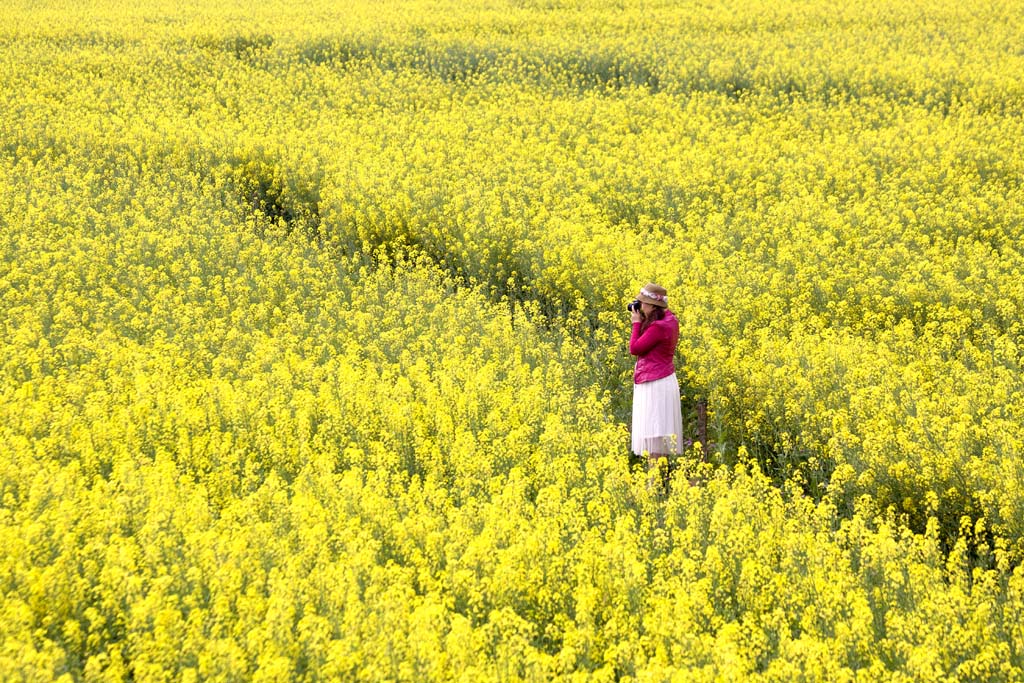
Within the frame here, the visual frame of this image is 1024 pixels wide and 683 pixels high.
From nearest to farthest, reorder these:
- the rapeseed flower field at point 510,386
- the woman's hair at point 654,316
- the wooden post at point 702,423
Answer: the rapeseed flower field at point 510,386, the woman's hair at point 654,316, the wooden post at point 702,423

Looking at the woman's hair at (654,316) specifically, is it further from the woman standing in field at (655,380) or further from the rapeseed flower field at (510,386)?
the rapeseed flower field at (510,386)

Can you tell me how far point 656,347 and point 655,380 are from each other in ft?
0.72

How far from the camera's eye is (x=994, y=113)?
15.8 m

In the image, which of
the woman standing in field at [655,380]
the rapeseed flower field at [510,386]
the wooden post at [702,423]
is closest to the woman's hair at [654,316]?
the woman standing in field at [655,380]

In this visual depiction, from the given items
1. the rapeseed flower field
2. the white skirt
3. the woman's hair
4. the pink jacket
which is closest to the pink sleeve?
the pink jacket

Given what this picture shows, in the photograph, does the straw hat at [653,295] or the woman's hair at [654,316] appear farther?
the woman's hair at [654,316]

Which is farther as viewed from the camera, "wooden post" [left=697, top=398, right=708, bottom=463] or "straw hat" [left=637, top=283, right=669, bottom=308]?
"wooden post" [left=697, top=398, right=708, bottom=463]

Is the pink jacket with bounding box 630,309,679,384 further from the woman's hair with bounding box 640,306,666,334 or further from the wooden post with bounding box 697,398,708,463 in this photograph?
the wooden post with bounding box 697,398,708,463

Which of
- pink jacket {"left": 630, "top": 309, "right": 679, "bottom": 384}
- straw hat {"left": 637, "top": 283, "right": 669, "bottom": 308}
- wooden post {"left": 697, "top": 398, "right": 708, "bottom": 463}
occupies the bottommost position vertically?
wooden post {"left": 697, "top": 398, "right": 708, "bottom": 463}

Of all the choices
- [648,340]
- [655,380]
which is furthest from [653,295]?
[655,380]

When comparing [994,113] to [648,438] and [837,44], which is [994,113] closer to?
[837,44]

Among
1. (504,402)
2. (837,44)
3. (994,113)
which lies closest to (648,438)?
(504,402)

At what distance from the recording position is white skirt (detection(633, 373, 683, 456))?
645 cm

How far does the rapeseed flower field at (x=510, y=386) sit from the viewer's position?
3973 millimetres
